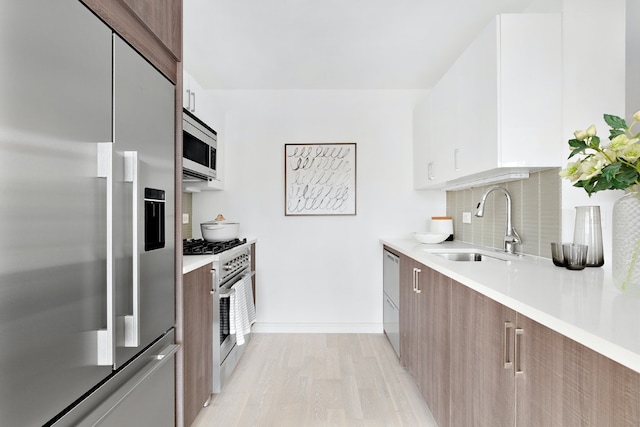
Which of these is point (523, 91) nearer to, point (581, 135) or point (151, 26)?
point (581, 135)

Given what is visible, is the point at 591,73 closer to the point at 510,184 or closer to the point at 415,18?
the point at 510,184

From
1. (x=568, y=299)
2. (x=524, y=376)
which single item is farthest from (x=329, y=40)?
(x=524, y=376)

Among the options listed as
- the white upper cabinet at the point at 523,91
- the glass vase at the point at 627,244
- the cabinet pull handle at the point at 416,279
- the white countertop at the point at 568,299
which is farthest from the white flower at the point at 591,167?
the cabinet pull handle at the point at 416,279

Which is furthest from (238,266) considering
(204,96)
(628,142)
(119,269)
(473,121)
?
(628,142)

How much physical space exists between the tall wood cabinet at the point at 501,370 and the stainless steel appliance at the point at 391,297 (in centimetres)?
57

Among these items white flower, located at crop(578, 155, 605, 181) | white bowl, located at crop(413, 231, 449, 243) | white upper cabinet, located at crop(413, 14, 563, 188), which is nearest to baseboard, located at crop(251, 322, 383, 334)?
white bowl, located at crop(413, 231, 449, 243)

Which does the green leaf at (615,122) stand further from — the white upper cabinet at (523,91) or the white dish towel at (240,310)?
the white dish towel at (240,310)

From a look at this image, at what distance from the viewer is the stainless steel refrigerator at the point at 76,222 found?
2.25 ft

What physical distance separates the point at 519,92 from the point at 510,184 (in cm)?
70

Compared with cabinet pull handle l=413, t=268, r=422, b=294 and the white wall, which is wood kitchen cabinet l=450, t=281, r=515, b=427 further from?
the white wall

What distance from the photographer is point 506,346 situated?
116 centimetres

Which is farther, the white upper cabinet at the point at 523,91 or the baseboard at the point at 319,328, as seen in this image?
the baseboard at the point at 319,328

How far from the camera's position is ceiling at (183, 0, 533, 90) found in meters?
2.18

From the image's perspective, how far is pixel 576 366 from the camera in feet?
2.76
